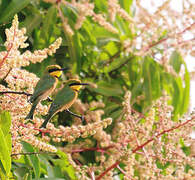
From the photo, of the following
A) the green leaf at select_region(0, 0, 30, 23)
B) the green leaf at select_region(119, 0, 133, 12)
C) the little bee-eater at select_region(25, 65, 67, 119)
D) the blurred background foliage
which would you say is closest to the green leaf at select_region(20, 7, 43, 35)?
the blurred background foliage

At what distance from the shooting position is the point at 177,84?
262 centimetres

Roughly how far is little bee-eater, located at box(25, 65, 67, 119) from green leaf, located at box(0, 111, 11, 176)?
0.81ft

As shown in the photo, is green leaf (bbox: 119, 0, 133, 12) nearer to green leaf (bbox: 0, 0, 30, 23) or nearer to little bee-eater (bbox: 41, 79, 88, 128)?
green leaf (bbox: 0, 0, 30, 23)

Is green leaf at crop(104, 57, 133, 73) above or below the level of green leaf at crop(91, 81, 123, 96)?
above

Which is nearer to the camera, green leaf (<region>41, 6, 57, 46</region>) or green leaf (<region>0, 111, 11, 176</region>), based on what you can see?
green leaf (<region>0, 111, 11, 176</region>)

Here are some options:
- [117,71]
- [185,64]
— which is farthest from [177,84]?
[117,71]

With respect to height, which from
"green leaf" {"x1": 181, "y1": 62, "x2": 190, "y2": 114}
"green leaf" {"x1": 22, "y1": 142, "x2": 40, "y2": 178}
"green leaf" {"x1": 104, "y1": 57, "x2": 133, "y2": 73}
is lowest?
"green leaf" {"x1": 22, "y1": 142, "x2": 40, "y2": 178}

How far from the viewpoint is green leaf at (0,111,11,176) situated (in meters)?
1.05

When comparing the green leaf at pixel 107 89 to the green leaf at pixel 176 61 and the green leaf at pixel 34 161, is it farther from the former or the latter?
the green leaf at pixel 34 161

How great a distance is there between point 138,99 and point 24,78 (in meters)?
1.62

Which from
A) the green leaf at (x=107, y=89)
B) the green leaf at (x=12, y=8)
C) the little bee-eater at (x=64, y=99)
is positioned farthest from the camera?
the green leaf at (x=107, y=89)

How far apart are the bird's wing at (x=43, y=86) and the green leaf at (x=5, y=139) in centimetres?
27

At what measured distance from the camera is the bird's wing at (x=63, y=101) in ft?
2.40

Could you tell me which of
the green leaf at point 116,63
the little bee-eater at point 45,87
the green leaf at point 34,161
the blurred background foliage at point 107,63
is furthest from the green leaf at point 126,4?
the little bee-eater at point 45,87
